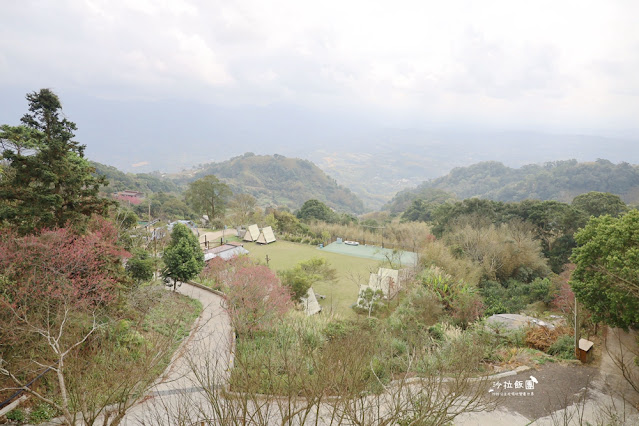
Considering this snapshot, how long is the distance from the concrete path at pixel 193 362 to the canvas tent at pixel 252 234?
10.1 metres

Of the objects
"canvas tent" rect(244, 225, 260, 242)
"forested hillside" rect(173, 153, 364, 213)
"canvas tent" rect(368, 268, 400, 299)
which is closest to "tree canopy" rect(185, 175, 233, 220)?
"canvas tent" rect(244, 225, 260, 242)

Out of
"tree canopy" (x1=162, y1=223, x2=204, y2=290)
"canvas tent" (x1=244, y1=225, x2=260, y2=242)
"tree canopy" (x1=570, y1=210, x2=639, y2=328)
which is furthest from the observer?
"canvas tent" (x1=244, y1=225, x2=260, y2=242)

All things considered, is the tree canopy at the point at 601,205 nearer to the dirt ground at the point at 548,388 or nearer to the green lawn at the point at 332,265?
the green lawn at the point at 332,265

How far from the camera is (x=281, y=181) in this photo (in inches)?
3418

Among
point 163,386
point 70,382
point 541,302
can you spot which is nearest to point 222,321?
point 163,386

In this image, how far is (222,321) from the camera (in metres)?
10.6

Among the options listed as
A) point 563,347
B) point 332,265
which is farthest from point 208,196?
point 563,347

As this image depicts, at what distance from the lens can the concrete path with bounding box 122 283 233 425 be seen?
16.5 ft

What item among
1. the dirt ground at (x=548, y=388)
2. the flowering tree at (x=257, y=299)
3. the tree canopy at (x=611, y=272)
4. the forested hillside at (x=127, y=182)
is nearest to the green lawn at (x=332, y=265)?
the flowering tree at (x=257, y=299)

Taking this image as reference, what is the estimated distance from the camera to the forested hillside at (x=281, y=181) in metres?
79.7

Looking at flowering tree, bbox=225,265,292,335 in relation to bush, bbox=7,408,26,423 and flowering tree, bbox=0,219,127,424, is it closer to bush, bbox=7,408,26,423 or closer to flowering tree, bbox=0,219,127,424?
flowering tree, bbox=0,219,127,424

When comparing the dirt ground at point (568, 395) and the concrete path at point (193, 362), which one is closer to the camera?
the concrete path at point (193, 362)

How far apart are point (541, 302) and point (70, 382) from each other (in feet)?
49.7

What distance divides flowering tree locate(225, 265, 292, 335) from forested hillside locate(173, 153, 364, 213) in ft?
209
